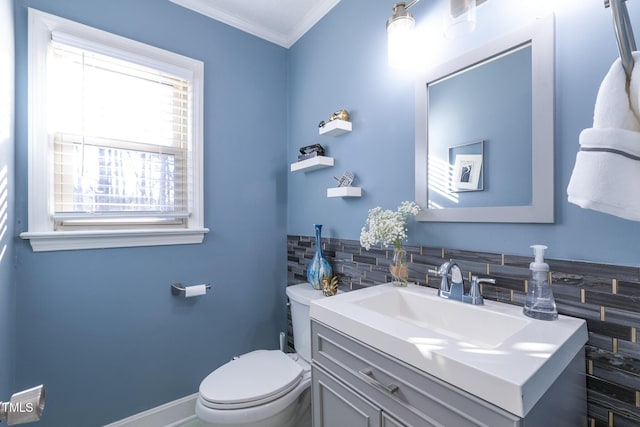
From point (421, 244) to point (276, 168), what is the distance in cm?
124

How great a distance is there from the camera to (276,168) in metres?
2.12

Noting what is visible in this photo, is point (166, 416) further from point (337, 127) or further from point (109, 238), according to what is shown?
point (337, 127)

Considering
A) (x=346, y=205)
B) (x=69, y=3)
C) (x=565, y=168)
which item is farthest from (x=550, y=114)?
(x=69, y=3)

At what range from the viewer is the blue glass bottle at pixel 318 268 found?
167 cm


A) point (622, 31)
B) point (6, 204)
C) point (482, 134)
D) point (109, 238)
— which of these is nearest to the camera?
point (622, 31)

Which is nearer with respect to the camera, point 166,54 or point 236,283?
point 166,54

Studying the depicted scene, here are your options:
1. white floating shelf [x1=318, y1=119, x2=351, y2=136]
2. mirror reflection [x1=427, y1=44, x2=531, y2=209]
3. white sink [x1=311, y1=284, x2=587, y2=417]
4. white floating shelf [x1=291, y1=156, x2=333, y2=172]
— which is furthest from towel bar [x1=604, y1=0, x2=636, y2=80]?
white floating shelf [x1=291, y1=156, x2=333, y2=172]

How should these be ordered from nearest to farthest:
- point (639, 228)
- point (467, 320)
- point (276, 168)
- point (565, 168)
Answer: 1. point (639, 228)
2. point (565, 168)
3. point (467, 320)
4. point (276, 168)

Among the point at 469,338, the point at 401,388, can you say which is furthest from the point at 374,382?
the point at 469,338

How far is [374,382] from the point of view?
0.80m

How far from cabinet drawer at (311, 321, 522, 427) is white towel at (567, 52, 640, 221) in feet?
1.71

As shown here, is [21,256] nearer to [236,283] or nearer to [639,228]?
[236,283]

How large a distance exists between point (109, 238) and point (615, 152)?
1.98 m

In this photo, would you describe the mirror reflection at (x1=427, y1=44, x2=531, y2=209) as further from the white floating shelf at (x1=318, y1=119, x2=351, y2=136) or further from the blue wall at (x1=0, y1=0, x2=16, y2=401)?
the blue wall at (x1=0, y1=0, x2=16, y2=401)
